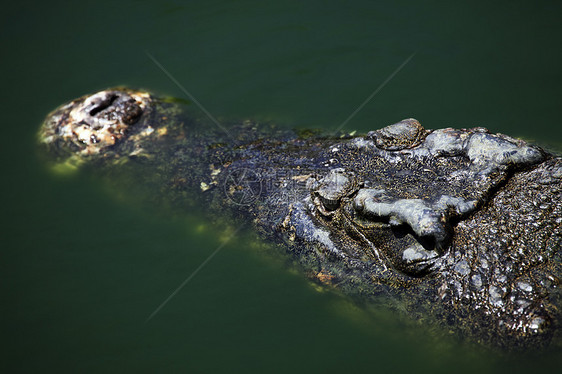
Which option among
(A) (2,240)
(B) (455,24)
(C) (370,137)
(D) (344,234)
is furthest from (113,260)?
(B) (455,24)

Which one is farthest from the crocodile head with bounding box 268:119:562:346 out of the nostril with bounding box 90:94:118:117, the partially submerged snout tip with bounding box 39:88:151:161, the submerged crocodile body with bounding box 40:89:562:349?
the nostril with bounding box 90:94:118:117

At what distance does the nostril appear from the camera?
4.74m

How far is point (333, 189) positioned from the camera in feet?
11.2

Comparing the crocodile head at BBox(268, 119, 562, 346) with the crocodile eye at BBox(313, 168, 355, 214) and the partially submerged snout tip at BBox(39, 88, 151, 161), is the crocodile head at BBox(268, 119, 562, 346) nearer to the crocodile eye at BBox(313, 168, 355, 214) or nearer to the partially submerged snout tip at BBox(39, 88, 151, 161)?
the crocodile eye at BBox(313, 168, 355, 214)

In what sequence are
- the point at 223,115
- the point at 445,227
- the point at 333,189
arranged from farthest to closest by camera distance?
the point at 223,115 < the point at 333,189 < the point at 445,227

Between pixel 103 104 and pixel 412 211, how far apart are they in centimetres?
333

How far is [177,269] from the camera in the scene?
13.3 ft

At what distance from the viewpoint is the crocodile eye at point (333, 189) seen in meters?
3.37

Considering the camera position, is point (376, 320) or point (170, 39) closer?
point (376, 320)

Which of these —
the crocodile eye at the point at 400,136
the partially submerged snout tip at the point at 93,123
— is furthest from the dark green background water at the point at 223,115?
the crocodile eye at the point at 400,136

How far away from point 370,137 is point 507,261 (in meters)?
1.41

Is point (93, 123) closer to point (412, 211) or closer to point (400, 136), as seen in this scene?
point (400, 136)

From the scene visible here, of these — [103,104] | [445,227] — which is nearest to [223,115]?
[103,104]

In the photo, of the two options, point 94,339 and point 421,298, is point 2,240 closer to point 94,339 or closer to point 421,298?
Answer: point 94,339
